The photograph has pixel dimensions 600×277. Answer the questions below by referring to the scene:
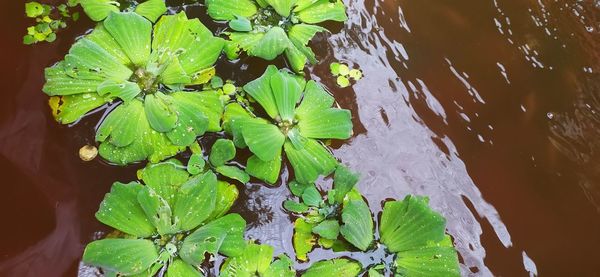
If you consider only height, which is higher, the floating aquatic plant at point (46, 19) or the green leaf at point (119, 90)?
the green leaf at point (119, 90)

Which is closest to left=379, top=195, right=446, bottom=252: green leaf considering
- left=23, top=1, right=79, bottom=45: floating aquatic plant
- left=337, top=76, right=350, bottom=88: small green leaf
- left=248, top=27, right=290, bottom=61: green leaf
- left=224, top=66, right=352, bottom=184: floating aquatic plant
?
left=224, top=66, right=352, bottom=184: floating aquatic plant

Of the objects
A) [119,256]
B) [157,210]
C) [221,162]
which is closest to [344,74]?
[221,162]

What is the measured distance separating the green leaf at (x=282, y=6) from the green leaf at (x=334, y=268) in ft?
2.55

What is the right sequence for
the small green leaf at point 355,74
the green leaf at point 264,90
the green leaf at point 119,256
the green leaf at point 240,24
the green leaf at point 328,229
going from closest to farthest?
the green leaf at point 119,256 → the green leaf at point 328,229 → the green leaf at point 264,90 → the green leaf at point 240,24 → the small green leaf at point 355,74

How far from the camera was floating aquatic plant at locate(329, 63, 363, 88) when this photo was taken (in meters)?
1.74

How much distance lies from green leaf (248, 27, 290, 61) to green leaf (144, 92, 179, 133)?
11.5 inches

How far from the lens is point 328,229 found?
1.46 meters

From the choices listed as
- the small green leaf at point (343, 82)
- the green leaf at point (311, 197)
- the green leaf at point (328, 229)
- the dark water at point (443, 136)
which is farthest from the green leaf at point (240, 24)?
the green leaf at point (328, 229)

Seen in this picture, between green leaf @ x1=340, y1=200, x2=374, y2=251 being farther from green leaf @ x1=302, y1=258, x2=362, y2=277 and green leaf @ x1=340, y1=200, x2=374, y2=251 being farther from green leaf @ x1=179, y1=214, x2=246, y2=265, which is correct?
→ green leaf @ x1=179, y1=214, x2=246, y2=265

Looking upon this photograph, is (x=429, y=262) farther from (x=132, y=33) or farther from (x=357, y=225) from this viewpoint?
(x=132, y=33)

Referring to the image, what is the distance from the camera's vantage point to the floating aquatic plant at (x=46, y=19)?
1.66 m

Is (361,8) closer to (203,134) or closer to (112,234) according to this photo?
(203,134)

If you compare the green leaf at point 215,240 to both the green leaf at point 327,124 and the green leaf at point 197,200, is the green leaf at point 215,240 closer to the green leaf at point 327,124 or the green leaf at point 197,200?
the green leaf at point 197,200

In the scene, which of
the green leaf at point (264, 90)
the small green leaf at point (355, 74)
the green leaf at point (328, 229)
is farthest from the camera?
the small green leaf at point (355, 74)
